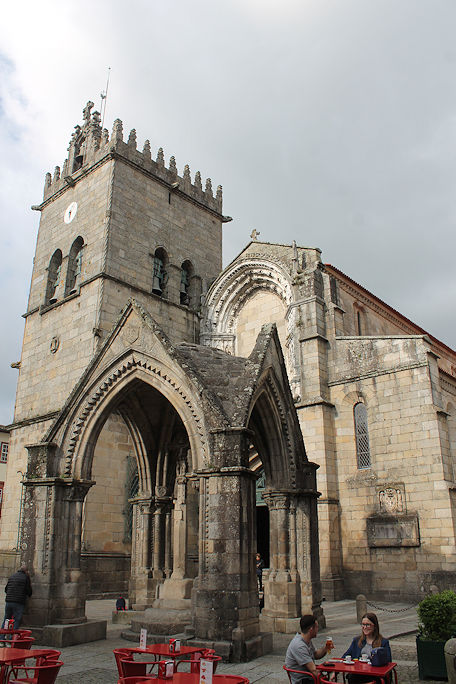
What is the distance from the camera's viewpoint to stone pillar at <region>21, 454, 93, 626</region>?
31.6ft

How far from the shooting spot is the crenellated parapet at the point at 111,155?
2530 centimetres

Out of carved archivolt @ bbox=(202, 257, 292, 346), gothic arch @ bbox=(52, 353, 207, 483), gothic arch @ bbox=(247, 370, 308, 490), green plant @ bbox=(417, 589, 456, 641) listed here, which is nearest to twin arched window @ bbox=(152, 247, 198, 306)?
carved archivolt @ bbox=(202, 257, 292, 346)

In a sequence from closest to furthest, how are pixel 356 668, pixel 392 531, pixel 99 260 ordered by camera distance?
pixel 356 668 < pixel 392 531 < pixel 99 260

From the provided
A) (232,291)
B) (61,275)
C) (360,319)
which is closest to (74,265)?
(61,275)

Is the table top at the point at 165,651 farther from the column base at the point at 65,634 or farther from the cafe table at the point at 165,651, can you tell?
the column base at the point at 65,634

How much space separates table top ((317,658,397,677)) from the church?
7.78 ft

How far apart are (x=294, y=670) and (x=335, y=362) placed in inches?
592

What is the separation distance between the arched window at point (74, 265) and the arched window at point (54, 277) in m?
0.92

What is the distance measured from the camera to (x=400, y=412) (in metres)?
18.2

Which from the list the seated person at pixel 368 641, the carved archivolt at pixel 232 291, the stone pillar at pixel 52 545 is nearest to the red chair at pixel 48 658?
the seated person at pixel 368 641

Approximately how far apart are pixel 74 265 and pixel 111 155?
16.4 feet

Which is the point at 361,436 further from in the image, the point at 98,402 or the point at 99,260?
the point at 99,260

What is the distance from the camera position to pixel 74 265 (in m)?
25.0

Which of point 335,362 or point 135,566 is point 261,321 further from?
point 135,566
